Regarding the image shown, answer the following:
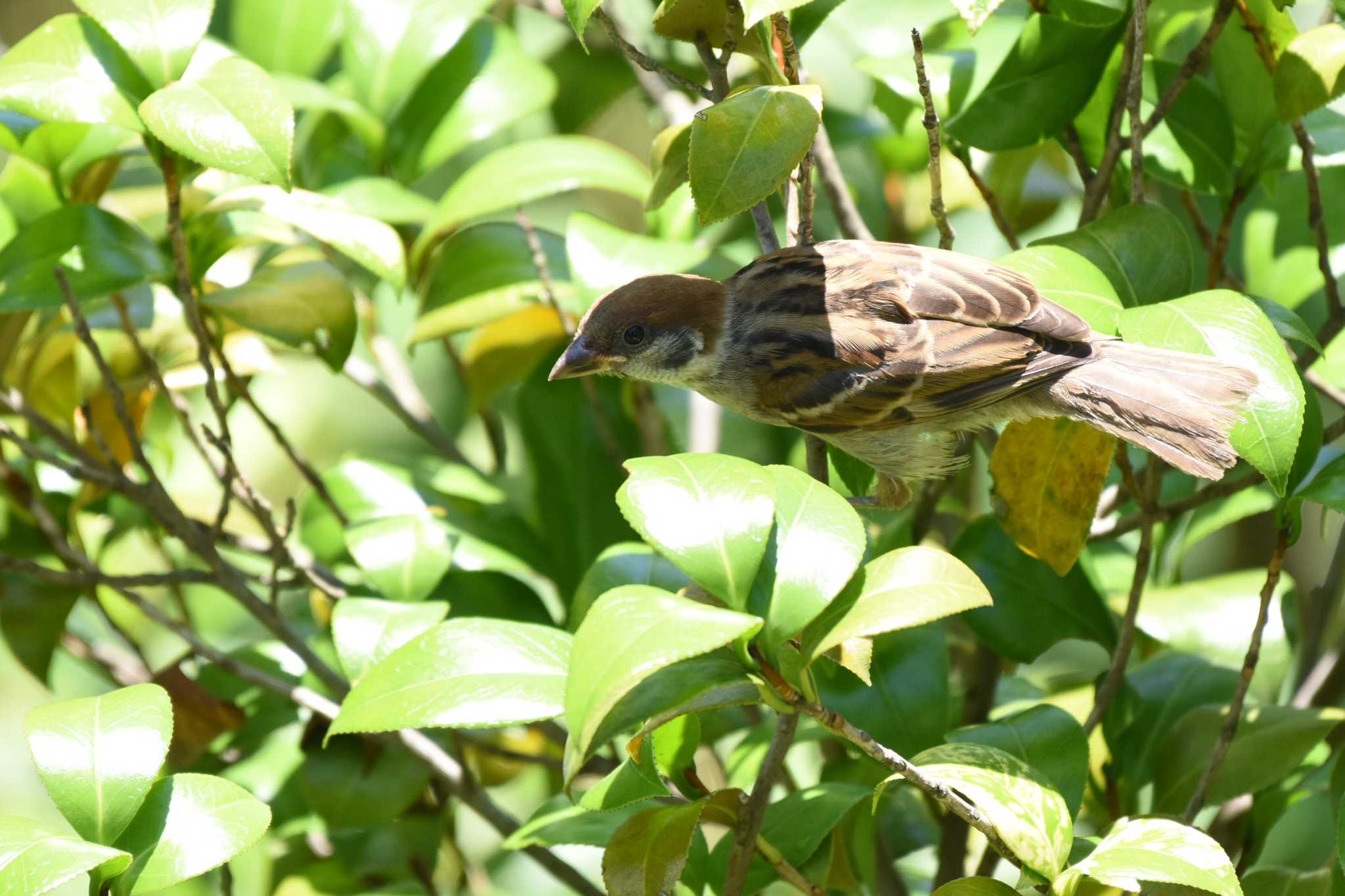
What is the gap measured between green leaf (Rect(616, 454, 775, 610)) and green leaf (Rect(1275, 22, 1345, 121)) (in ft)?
2.78

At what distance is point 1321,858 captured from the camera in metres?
1.81

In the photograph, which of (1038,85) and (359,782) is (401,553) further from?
(1038,85)

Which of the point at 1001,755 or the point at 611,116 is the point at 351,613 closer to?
the point at 1001,755

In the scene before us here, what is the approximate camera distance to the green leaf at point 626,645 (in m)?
0.92

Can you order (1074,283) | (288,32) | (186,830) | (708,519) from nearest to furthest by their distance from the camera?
(708,519) < (186,830) < (1074,283) < (288,32)

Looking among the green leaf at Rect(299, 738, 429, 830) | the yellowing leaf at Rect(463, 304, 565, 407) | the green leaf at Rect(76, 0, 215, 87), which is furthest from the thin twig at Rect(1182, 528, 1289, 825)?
the green leaf at Rect(76, 0, 215, 87)

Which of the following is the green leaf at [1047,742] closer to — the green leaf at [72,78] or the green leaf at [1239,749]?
the green leaf at [1239,749]

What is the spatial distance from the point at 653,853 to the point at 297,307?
89 cm

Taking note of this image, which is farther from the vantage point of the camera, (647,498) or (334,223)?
(334,223)

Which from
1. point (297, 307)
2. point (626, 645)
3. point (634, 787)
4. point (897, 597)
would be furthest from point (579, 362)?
point (626, 645)

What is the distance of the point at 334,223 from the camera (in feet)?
5.43

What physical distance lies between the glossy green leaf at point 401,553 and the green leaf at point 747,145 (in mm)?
649

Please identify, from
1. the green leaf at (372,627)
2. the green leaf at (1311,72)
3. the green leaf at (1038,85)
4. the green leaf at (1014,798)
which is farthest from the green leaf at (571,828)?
the green leaf at (1311,72)

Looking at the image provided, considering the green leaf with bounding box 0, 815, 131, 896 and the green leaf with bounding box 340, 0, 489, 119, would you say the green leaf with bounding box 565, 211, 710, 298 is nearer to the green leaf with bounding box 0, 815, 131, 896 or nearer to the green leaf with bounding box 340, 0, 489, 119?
the green leaf with bounding box 340, 0, 489, 119
